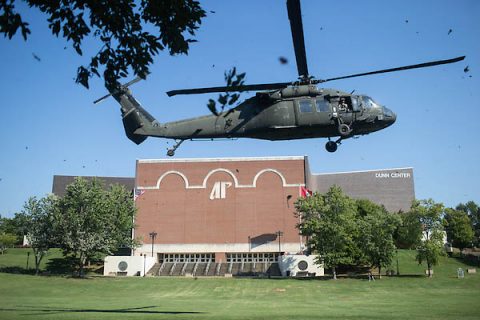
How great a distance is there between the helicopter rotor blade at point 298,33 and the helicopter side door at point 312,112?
97.3 inches

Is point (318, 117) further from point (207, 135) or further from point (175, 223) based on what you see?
point (175, 223)

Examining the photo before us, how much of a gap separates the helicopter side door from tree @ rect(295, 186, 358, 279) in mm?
41653

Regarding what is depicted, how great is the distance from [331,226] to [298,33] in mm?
47660

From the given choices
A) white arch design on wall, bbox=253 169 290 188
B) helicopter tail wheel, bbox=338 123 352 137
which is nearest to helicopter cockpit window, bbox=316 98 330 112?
helicopter tail wheel, bbox=338 123 352 137

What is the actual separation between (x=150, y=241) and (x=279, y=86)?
63.6 metres

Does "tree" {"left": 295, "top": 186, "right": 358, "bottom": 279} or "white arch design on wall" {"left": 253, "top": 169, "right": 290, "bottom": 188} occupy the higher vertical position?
"white arch design on wall" {"left": 253, "top": 169, "right": 290, "bottom": 188}

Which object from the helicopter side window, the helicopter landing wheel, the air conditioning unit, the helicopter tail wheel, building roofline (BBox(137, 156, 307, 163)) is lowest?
the air conditioning unit

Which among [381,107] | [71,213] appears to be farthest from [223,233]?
[381,107]

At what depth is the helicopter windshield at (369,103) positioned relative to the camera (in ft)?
56.0

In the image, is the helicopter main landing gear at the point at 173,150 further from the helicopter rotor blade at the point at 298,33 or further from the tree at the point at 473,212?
the tree at the point at 473,212

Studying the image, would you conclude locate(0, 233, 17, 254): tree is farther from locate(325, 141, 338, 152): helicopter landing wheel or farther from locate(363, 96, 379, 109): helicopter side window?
locate(363, 96, 379, 109): helicopter side window

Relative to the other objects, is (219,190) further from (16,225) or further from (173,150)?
(173,150)

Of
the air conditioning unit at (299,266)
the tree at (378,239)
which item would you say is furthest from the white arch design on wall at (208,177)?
the tree at (378,239)

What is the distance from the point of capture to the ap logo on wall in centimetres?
7356
